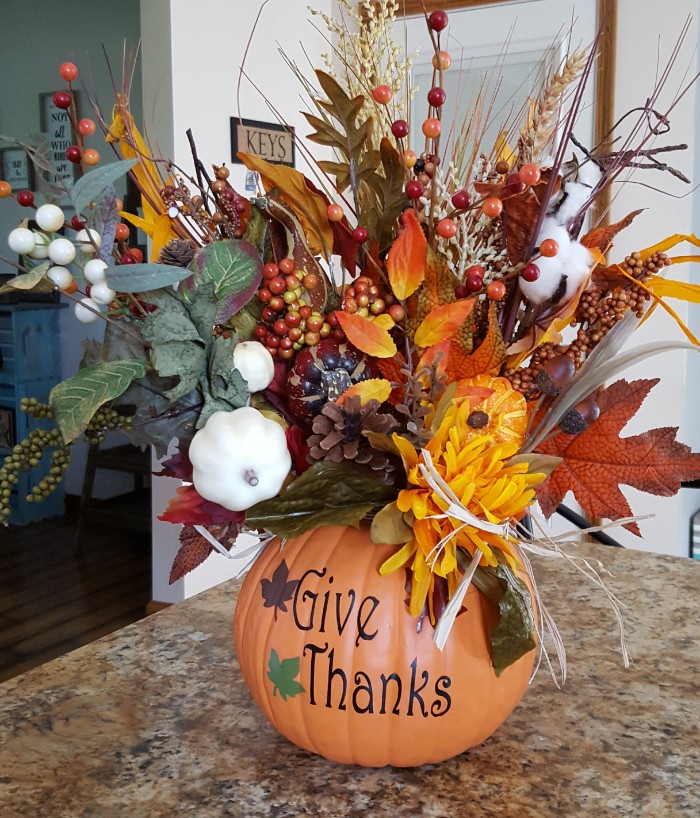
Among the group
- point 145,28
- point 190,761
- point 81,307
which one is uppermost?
point 145,28

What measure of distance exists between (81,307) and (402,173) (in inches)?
10.5

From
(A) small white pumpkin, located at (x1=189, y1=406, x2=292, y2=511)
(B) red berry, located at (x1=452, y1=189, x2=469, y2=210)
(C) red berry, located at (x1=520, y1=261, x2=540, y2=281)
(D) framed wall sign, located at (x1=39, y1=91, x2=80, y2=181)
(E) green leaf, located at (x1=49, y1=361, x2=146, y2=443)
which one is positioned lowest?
(A) small white pumpkin, located at (x1=189, y1=406, x2=292, y2=511)

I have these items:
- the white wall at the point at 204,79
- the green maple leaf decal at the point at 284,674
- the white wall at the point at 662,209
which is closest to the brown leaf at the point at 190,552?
the green maple leaf decal at the point at 284,674

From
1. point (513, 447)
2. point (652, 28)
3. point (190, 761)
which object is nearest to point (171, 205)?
point (513, 447)

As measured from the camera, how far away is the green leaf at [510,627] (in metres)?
0.65

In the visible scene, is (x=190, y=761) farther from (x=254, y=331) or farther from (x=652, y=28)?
(x=652, y=28)

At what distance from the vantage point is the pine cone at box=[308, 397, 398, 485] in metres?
0.63

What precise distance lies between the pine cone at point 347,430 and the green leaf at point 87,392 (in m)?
0.14

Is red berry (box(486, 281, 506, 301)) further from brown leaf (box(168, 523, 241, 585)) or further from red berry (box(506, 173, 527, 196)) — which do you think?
brown leaf (box(168, 523, 241, 585))

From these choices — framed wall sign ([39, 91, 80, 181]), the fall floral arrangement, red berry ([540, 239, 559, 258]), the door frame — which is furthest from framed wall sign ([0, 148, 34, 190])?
red berry ([540, 239, 559, 258])

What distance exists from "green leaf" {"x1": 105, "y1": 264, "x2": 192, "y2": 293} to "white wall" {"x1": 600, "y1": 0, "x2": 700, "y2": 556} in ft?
6.88

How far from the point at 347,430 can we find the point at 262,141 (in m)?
2.28

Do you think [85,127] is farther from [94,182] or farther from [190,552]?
[190,552]

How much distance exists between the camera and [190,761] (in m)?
0.73
